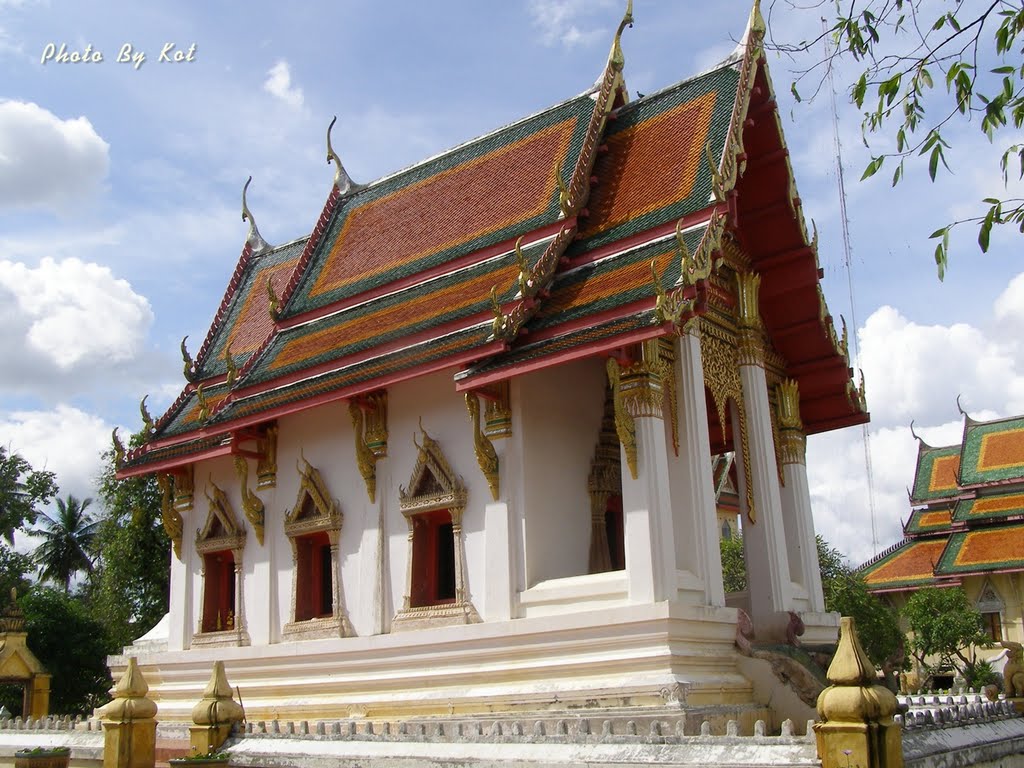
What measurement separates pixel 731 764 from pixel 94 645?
19.9m

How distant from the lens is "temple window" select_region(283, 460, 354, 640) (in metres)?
11.6

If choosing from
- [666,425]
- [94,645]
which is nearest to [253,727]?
[666,425]

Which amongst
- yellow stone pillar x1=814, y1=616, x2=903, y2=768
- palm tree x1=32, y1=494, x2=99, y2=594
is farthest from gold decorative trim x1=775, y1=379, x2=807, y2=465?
palm tree x1=32, y1=494, x2=99, y2=594

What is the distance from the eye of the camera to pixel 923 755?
6293mm

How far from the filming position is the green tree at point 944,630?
82.0 ft

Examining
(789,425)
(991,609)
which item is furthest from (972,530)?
(789,425)

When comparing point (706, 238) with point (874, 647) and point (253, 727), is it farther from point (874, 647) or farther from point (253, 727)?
point (874, 647)

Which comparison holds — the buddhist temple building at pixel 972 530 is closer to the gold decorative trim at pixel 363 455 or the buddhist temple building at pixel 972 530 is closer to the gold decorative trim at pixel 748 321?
the gold decorative trim at pixel 748 321

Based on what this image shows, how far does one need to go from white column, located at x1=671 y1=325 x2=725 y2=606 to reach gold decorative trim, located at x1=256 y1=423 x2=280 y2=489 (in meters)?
5.23

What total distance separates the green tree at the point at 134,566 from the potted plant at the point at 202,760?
49.4ft

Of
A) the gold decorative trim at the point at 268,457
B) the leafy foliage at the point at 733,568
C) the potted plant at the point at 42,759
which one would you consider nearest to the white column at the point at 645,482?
the gold decorative trim at the point at 268,457

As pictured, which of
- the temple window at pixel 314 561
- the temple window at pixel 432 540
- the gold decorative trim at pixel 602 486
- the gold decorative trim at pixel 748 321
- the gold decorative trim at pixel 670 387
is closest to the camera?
the gold decorative trim at pixel 670 387

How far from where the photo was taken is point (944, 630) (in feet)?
82.0

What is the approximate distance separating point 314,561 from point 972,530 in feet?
81.8
